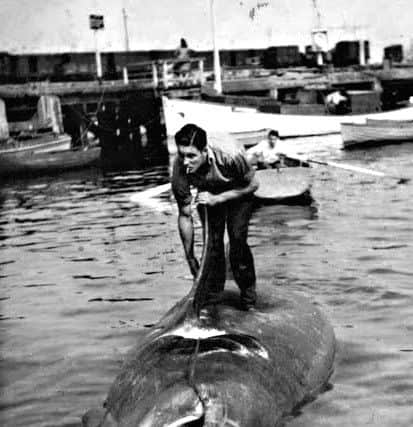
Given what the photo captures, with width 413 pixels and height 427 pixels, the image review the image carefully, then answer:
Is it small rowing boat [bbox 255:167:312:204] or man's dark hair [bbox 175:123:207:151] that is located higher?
man's dark hair [bbox 175:123:207:151]

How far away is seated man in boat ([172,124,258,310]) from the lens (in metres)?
7.33

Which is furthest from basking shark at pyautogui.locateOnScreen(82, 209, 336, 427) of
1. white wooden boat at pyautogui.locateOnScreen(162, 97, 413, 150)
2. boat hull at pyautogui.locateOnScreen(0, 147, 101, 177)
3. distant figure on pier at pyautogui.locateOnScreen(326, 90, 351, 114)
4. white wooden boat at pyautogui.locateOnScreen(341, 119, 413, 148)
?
distant figure on pier at pyautogui.locateOnScreen(326, 90, 351, 114)

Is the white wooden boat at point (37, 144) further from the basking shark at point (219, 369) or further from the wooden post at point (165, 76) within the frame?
the basking shark at point (219, 369)

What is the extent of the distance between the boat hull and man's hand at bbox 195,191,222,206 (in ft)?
76.6

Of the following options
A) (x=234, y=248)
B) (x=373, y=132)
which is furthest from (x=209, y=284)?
(x=373, y=132)

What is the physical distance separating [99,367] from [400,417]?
10.9 feet

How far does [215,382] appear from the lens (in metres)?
5.75

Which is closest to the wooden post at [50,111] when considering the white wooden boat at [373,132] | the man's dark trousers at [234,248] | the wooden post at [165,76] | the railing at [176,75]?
the railing at [176,75]

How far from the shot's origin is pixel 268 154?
18203 millimetres

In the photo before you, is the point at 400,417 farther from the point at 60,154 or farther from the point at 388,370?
the point at 60,154

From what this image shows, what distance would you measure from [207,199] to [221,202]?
23 cm

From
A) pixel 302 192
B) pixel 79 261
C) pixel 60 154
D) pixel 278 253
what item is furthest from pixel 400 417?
pixel 60 154

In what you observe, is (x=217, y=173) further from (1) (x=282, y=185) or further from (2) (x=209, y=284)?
(1) (x=282, y=185)

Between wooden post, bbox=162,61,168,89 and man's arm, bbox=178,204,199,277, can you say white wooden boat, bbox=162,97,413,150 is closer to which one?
wooden post, bbox=162,61,168,89
